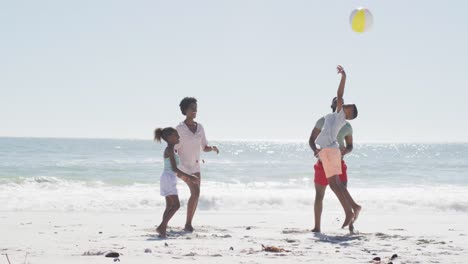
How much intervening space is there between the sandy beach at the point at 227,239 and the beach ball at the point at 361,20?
8.32 feet

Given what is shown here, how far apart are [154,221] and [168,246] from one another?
9.75 ft

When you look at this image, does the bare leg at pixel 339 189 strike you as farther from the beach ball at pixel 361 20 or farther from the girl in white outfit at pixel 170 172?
the beach ball at pixel 361 20

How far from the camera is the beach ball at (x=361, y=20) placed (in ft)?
26.6

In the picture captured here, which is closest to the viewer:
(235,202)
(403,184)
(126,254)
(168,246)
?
(126,254)

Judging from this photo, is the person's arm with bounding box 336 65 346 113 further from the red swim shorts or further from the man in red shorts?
the red swim shorts

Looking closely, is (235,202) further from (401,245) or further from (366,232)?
(401,245)

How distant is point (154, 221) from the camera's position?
9.23 meters

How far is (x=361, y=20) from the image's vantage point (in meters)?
8.12

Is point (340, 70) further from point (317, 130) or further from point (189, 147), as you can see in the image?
point (189, 147)

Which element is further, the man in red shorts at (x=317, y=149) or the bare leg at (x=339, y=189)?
the man in red shorts at (x=317, y=149)

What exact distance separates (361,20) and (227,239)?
3249 millimetres

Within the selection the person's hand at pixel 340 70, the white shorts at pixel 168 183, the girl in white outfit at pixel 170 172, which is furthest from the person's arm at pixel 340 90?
the white shorts at pixel 168 183

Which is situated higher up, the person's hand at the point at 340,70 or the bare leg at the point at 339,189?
the person's hand at the point at 340,70

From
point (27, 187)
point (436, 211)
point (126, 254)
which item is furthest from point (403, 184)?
point (126, 254)
